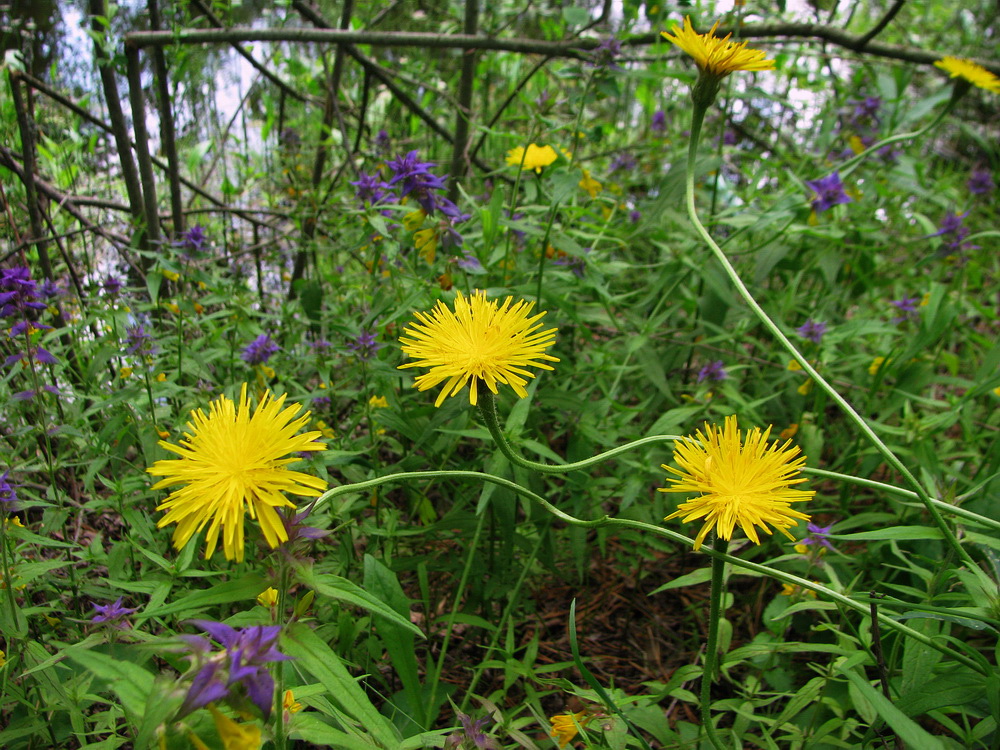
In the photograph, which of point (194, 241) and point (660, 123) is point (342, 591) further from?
point (660, 123)

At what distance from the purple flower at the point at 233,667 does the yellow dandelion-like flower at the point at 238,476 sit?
7 centimetres

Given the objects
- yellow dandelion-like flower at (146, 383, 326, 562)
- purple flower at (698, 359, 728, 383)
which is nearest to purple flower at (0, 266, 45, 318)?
yellow dandelion-like flower at (146, 383, 326, 562)

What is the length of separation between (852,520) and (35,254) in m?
2.25

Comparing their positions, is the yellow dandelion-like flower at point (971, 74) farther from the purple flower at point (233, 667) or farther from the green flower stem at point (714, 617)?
the purple flower at point (233, 667)

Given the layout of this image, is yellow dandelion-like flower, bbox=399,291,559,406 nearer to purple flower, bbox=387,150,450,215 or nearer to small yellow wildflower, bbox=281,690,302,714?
small yellow wildflower, bbox=281,690,302,714

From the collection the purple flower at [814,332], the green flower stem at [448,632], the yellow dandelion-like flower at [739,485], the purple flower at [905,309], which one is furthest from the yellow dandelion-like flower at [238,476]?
the purple flower at [905,309]

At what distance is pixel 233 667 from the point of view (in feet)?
1.70

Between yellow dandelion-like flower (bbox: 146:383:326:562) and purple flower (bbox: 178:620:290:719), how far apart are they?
72 mm

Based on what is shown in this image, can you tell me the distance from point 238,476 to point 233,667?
16 centimetres

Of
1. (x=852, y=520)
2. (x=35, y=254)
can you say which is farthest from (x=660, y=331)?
(x=35, y=254)

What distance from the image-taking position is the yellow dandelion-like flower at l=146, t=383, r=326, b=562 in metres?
0.58

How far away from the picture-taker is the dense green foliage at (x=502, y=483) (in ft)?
2.61

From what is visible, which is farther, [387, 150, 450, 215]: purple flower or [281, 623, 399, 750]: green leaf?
[387, 150, 450, 215]: purple flower

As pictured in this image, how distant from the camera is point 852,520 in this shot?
49.9 inches
